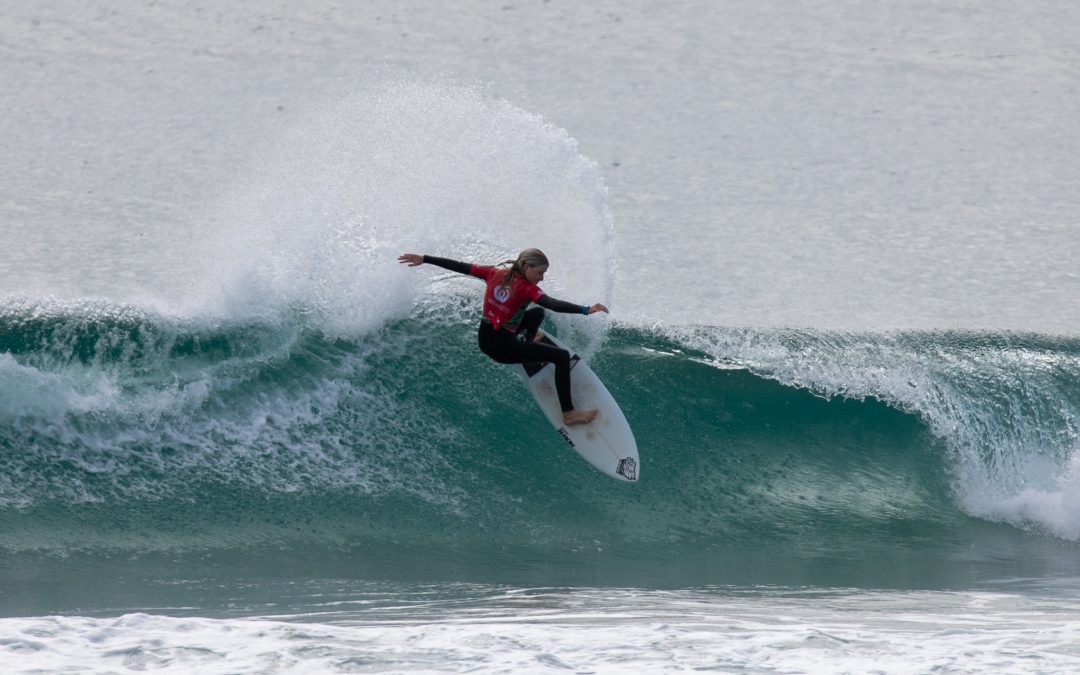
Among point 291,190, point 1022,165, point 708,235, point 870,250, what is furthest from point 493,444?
point 1022,165

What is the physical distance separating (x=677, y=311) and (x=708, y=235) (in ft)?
5.34

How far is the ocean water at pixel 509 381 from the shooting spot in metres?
5.60

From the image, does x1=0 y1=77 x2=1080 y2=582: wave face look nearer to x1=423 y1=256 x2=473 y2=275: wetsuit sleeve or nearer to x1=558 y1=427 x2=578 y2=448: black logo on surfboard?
x1=558 y1=427 x2=578 y2=448: black logo on surfboard

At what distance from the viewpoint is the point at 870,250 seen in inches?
393

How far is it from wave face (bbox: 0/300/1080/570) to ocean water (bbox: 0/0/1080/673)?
2 centimetres

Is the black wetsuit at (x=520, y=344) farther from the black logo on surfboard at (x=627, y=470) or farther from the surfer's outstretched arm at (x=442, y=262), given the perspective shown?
the black logo on surfboard at (x=627, y=470)

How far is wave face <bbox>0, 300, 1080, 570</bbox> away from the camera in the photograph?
6.67 m

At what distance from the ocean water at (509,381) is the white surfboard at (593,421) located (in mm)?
265

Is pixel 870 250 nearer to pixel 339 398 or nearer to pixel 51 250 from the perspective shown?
pixel 339 398

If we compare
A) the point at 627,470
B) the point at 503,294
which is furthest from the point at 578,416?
the point at 503,294

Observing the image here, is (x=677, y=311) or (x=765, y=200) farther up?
(x=765, y=200)

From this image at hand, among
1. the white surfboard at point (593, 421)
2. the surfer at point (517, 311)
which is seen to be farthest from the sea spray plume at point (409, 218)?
the surfer at point (517, 311)

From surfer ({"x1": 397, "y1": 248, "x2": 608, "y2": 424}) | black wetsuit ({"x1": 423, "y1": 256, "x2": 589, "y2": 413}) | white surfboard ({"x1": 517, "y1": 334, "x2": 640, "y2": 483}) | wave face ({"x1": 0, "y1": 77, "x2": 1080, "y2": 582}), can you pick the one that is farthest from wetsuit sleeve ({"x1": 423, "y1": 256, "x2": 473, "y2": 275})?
wave face ({"x1": 0, "y1": 77, "x2": 1080, "y2": 582})

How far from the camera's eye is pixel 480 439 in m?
7.33
